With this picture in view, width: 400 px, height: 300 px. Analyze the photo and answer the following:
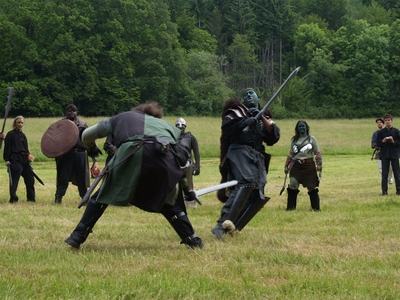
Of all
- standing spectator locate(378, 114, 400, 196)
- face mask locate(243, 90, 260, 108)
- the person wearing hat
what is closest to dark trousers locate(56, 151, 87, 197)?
the person wearing hat

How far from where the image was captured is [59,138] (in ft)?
38.3

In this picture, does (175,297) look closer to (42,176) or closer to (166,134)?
(166,134)

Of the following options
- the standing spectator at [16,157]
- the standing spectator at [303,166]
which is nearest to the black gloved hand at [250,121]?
the standing spectator at [303,166]

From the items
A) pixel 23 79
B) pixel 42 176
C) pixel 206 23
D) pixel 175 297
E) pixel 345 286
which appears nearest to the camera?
pixel 175 297

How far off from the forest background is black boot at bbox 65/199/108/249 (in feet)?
203

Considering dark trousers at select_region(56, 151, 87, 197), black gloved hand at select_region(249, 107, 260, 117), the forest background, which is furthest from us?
the forest background

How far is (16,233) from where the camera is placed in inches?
299

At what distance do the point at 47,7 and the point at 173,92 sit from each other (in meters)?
17.9

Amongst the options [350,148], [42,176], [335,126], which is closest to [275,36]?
[335,126]

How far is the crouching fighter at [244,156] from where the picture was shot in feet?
25.6

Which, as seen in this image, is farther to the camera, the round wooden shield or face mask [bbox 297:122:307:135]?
face mask [bbox 297:122:307:135]

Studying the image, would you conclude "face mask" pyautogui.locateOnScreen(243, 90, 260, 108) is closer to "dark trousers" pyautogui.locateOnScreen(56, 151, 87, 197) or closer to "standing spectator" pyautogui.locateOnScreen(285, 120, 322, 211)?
"standing spectator" pyautogui.locateOnScreen(285, 120, 322, 211)

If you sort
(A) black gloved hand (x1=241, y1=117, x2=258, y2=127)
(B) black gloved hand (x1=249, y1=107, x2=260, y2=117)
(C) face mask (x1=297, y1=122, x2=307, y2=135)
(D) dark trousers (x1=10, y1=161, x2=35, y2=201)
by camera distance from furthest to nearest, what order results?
1. (D) dark trousers (x1=10, y1=161, x2=35, y2=201)
2. (C) face mask (x1=297, y1=122, x2=307, y2=135)
3. (B) black gloved hand (x1=249, y1=107, x2=260, y2=117)
4. (A) black gloved hand (x1=241, y1=117, x2=258, y2=127)

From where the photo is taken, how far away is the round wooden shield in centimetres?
1161
